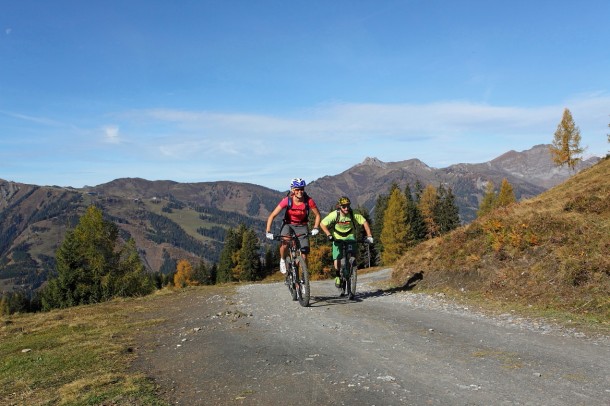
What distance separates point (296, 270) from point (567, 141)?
8032 cm

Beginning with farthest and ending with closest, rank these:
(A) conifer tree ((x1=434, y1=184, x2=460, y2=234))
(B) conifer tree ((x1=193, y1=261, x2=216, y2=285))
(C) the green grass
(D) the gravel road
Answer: (B) conifer tree ((x1=193, y1=261, x2=216, y2=285))
(A) conifer tree ((x1=434, y1=184, x2=460, y2=234))
(C) the green grass
(D) the gravel road

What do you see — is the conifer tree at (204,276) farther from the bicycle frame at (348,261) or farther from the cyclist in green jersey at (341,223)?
the cyclist in green jersey at (341,223)

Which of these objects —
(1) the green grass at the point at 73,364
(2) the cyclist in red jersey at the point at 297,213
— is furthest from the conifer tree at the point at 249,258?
(2) the cyclist in red jersey at the point at 297,213

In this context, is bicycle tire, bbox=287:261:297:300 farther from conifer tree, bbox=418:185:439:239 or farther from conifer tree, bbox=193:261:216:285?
conifer tree, bbox=193:261:216:285

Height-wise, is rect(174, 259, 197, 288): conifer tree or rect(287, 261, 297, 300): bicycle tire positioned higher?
rect(287, 261, 297, 300): bicycle tire

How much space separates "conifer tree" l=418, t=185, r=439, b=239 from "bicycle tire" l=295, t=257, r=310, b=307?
268ft

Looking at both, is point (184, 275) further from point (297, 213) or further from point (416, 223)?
point (297, 213)

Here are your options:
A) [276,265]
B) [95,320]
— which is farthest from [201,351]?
[276,265]

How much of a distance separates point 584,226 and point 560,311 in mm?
5231

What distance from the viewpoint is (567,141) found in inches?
3022

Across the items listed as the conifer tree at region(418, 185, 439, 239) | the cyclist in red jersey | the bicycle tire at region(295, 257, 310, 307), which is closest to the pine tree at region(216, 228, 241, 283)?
the conifer tree at region(418, 185, 439, 239)

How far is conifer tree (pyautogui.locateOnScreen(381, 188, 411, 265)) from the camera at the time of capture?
7044 centimetres

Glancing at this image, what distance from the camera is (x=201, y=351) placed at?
833 centimetres

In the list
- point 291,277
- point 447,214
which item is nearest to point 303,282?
point 291,277
